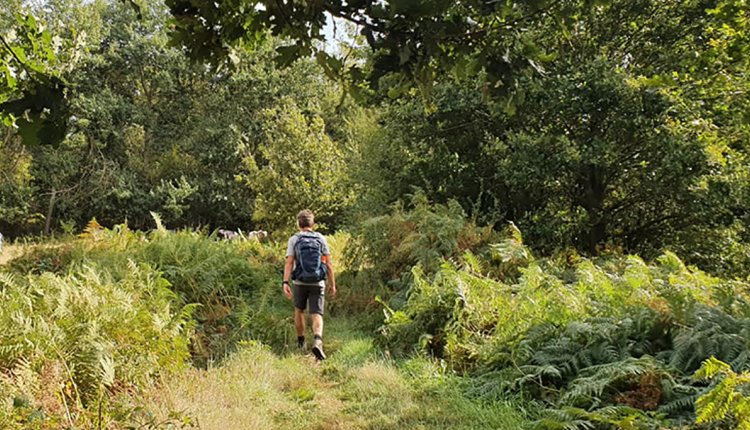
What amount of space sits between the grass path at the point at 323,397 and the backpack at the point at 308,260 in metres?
1.06

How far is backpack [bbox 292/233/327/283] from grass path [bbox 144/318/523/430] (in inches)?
41.6

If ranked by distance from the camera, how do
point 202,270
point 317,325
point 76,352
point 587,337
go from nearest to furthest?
point 76,352, point 587,337, point 317,325, point 202,270

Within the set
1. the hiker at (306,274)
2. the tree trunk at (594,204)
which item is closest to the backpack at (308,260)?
the hiker at (306,274)

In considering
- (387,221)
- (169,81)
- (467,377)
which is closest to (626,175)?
(387,221)

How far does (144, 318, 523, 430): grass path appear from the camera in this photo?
4.07m

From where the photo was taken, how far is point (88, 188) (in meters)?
27.1

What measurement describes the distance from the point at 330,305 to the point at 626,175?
735cm

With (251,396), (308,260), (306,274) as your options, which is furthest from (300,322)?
(251,396)

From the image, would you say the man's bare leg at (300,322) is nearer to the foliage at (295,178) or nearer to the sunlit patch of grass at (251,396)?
the sunlit patch of grass at (251,396)

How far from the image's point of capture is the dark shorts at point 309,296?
674 centimetres

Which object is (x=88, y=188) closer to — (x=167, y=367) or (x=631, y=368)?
(x=167, y=367)

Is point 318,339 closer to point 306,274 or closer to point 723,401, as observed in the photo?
point 306,274

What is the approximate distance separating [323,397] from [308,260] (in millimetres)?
2157

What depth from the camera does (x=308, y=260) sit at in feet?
21.9
